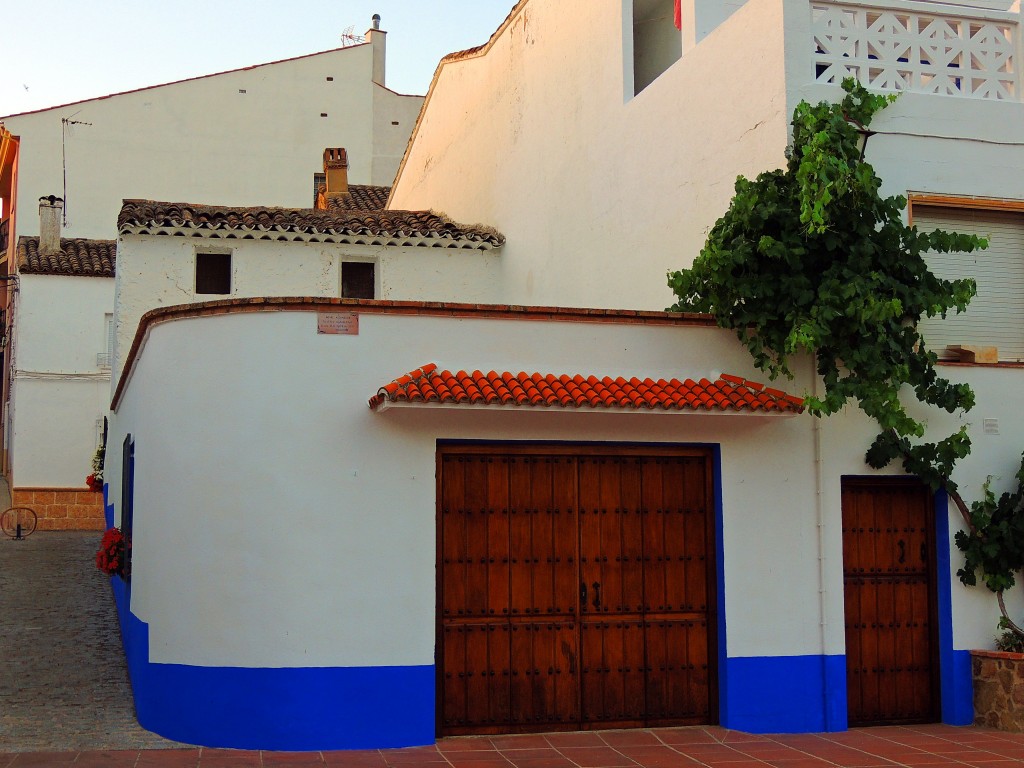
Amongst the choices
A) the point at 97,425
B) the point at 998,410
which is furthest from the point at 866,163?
the point at 97,425

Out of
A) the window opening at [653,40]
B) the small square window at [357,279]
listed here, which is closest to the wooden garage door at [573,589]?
the window opening at [653,40]

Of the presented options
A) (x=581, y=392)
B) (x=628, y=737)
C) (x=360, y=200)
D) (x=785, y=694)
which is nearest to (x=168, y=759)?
(x=628, y=737)

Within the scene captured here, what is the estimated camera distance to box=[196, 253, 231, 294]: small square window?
1636cm

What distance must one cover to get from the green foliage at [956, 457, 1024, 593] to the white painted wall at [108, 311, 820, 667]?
1532mm

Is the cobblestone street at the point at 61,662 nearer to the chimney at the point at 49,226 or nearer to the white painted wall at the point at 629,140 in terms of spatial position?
the white painted wall at the point at 629,140

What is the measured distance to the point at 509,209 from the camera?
56.3ft

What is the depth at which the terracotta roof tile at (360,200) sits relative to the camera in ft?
68.9

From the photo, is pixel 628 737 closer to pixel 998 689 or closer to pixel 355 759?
pixel 355 759

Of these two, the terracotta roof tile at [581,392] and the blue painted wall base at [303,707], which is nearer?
the blue painted wall base at [303,707]

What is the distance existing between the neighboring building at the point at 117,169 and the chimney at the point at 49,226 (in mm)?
675

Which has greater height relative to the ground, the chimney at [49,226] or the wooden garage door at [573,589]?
the chimney at [49,226]

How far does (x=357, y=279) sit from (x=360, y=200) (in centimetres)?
608

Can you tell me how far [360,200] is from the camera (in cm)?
2259

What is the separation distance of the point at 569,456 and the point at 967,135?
4.71m
